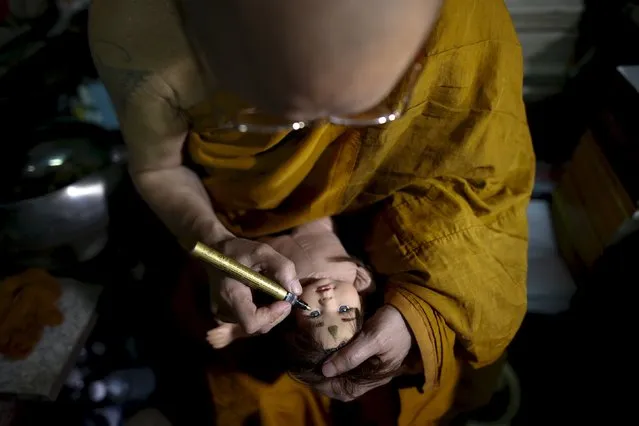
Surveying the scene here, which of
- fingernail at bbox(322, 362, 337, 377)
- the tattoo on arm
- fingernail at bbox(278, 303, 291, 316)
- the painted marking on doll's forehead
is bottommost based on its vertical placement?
fingernail at bbox(322, 362, 337, 377)

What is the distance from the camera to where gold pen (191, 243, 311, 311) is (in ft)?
2.28

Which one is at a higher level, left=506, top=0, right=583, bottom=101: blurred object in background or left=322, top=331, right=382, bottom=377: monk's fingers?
left=506, top=0, right=583, bottom=101: blurred object in background

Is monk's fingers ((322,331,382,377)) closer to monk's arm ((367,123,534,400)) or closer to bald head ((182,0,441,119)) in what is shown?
monk's arm ((367,123,534,400))

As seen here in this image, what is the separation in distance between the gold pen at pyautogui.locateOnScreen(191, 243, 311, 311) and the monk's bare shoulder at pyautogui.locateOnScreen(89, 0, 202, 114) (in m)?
0.20

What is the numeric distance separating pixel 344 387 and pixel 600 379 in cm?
77

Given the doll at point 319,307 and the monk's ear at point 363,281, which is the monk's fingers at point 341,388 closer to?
the doll at point 319,307

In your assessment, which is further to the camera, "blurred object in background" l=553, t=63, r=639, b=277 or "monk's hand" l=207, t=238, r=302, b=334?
"blurred object in background" l=553, t=63, r=639, b=277

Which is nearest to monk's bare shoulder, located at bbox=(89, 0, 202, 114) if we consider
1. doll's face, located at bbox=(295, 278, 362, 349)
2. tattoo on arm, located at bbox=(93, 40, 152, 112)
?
tattoo on arm, located at bbox=(93, 40, 152, 112)

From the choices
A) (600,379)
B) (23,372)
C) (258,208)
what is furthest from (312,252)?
(600,379)

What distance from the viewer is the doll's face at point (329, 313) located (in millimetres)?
824

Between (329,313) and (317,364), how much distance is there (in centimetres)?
8

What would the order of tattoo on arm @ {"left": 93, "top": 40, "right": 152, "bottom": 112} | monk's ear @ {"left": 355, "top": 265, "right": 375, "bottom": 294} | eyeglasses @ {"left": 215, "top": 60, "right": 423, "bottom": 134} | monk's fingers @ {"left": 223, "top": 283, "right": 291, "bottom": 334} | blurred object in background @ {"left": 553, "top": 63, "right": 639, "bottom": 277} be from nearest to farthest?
eyeglasses @ {"left": 215, "top": 60, "right": 423, "bottom": 134} → tattoo on arm @ {"left": 93, "top": 40, "right": 152, "bottom": 112} → monk's fingers @ {"left": 223, "top": 283, "right": 291, "bottom": 334} → monk's ear @ {"left": 355, "top": 265, "right": 375, "bottom": 294} → blurred object in background @ {"left": 553, "top": 63, "right": 639, "bottom": 277}

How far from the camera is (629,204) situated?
1194 millimetres

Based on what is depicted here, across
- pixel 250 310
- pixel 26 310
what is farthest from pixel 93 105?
pixel 250 310
